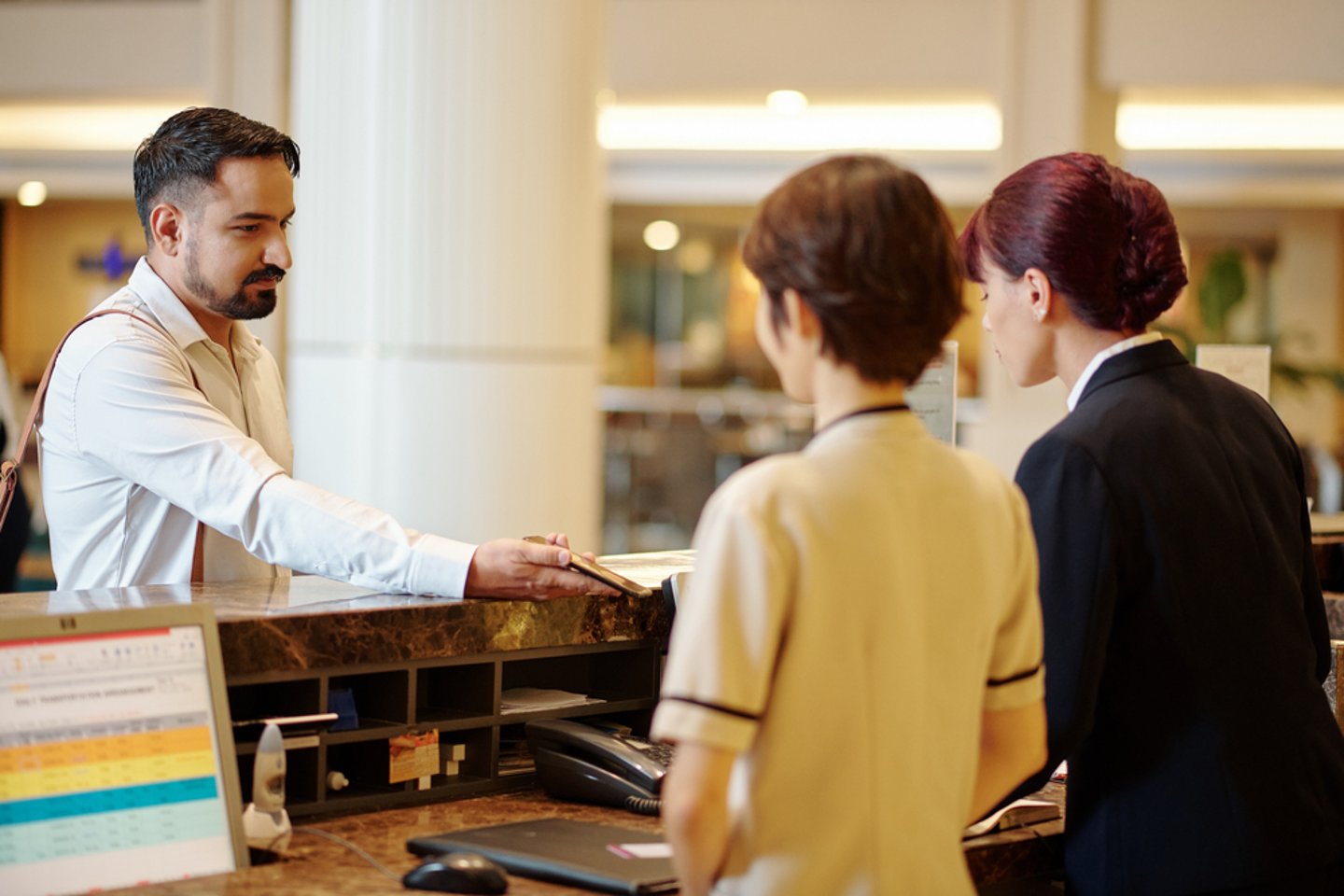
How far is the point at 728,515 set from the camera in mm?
1376

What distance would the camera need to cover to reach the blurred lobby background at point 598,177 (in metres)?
4.89

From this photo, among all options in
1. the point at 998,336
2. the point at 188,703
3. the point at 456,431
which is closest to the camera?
the point at 188,703

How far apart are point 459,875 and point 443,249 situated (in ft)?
10.9

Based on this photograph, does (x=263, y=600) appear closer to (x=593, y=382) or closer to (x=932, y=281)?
(x=932, y=281)

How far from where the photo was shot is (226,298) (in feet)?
8.82

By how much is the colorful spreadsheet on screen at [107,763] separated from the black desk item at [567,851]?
273 millimetres

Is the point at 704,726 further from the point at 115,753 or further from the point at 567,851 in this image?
the point at 115,753

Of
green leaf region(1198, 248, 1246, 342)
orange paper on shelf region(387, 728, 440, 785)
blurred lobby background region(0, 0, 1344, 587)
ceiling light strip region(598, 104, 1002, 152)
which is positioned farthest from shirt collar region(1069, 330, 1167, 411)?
green leaf region(1198, 248, 1246, 342)

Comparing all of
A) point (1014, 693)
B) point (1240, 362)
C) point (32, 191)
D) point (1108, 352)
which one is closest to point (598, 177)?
point (1240, 362)

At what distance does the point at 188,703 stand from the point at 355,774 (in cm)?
39

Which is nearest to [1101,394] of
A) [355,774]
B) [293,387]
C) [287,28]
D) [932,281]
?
[932,281]

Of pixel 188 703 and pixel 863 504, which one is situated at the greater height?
pixel 863 504

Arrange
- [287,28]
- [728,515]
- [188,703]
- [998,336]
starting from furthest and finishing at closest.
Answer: [287,28]
[998,336]
[188,703]
[728,515]

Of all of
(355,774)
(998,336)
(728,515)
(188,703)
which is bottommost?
(355,774)
